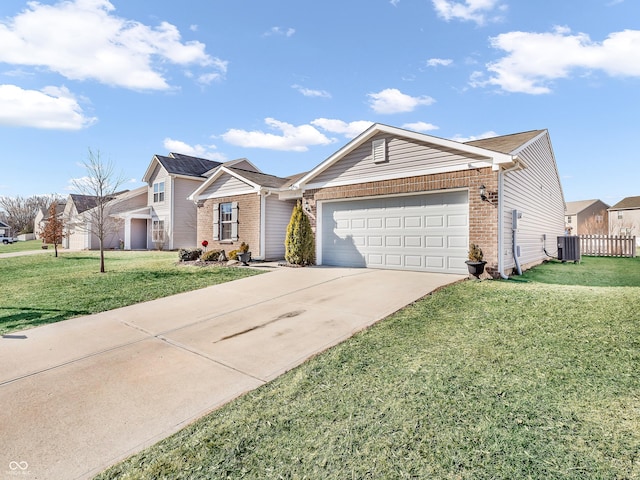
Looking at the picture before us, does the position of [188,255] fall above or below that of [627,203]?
below

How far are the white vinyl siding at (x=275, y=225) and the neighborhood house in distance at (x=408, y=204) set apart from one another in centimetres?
4

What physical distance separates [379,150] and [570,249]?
31.8ft

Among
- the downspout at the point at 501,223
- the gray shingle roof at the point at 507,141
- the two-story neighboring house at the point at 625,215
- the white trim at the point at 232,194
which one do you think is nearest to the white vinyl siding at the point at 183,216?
the white trim at the point at 232,194

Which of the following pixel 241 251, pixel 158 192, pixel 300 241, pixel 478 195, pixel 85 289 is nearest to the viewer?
pixel 478 195

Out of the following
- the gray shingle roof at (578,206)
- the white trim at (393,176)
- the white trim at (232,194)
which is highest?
the gray shingle roof at (578,206)

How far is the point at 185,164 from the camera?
2336 centimetres

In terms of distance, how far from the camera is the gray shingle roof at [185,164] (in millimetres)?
22016

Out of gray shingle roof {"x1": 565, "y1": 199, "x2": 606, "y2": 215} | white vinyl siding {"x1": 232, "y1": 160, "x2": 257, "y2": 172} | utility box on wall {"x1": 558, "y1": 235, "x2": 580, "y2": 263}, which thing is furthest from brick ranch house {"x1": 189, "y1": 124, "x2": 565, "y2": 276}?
gray shingle roof {"x1": 565, "y1": 199, "x2": 606, "y2": 215}

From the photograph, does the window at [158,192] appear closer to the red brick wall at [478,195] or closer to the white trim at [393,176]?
the white trim at [393,176]

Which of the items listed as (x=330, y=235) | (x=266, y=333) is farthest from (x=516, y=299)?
(x=330, y=235)

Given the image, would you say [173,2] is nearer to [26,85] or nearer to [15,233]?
[26,85]

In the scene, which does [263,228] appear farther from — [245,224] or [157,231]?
[157,231]

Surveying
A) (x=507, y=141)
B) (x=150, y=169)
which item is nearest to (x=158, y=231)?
(x=150, y=169)

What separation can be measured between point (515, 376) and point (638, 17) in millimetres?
10660
